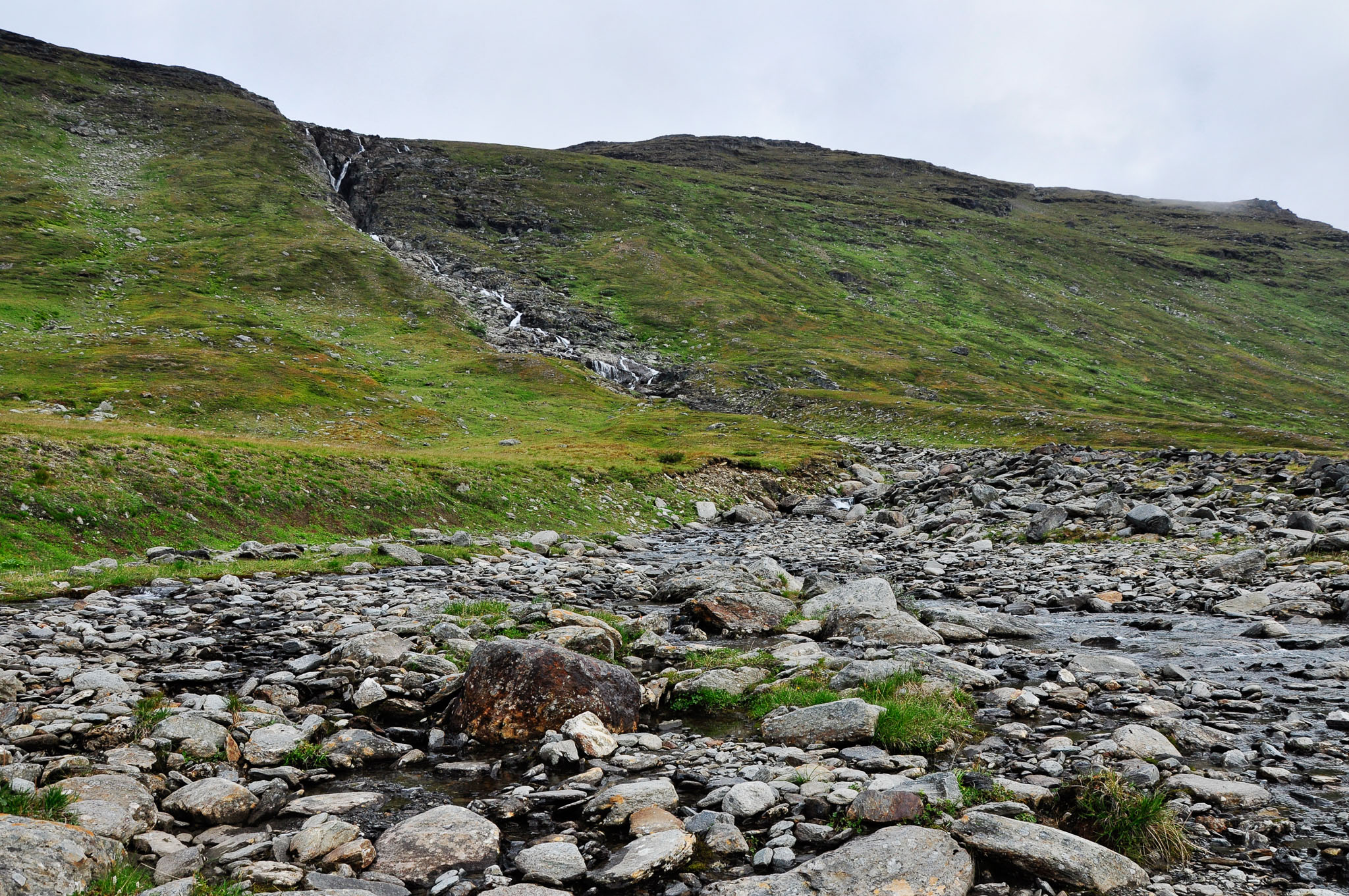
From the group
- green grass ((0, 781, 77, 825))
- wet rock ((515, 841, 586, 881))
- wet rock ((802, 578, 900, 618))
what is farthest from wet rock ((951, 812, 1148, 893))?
wet rock ((802, 578, 900, 618))

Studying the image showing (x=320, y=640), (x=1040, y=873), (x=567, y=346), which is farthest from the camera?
(x=567, y=346)

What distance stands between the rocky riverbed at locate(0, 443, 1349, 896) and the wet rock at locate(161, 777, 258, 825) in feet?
0.10

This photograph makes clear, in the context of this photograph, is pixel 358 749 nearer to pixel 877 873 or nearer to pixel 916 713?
pixel 877 873

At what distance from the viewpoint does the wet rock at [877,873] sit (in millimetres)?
6094

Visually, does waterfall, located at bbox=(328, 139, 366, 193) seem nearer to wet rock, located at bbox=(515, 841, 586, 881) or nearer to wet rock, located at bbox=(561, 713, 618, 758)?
wet rock, located at bbox=(561, 713, 618, 758)

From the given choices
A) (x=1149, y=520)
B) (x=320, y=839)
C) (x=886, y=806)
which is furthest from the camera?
(x=1149, y=520)

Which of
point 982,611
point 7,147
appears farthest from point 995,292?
point 7,147

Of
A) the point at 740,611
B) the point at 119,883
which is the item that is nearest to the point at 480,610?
the point at 740,611

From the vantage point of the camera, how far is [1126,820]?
276 inches

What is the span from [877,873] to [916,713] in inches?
155

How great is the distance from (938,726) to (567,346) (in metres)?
110

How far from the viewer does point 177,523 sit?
74.5 ft

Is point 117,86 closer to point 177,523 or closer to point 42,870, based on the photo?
point 177,523

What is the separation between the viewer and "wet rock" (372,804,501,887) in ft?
22.1
